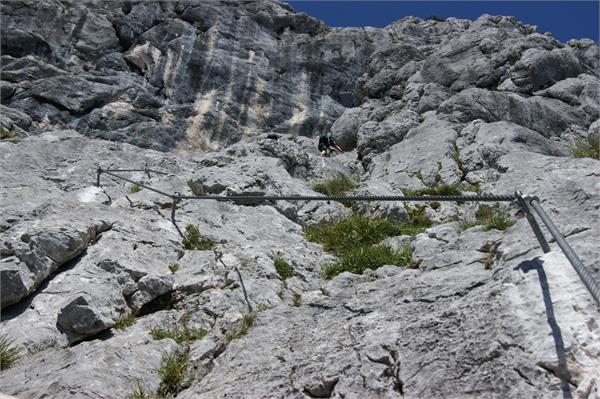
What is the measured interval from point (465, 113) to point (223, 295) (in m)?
16.7

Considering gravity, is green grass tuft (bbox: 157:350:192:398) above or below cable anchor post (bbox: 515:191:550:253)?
below

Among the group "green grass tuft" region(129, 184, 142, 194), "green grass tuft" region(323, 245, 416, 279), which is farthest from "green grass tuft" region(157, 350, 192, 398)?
"green grass tuft" region(129, 184, 142, 194)

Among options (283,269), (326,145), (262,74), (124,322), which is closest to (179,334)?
(124,322)

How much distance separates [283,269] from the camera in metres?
8.55

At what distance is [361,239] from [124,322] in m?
4.76

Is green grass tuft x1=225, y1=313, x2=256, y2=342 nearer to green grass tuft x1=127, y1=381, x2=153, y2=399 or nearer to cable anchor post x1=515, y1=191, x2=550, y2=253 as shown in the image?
green grass tuft x1=127, y1=381, x2=153, y2=399

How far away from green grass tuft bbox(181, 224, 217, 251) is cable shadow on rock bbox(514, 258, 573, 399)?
5.52 meters

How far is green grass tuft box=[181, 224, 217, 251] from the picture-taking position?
9266 mm

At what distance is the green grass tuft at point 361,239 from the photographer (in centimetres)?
840

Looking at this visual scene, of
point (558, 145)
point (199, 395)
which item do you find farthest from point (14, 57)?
point (199, 395)

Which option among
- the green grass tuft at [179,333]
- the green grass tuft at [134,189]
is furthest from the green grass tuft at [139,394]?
the green grass tuft at [134,189]

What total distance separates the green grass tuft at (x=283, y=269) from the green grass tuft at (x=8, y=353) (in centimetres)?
374

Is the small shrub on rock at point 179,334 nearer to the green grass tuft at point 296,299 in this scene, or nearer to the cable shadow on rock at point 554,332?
the green grass tuft at point 296,299

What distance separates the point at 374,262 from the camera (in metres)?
8.41
